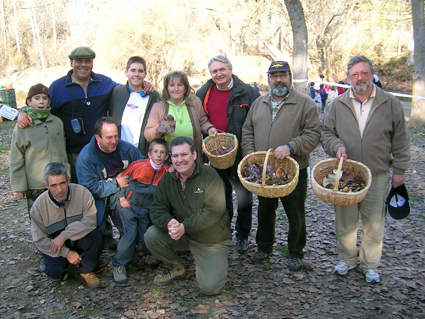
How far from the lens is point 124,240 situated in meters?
3.91

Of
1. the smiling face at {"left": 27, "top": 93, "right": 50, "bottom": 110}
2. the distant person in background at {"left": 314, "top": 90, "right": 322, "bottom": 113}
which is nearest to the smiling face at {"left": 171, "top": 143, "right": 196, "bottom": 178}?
the smiling face at {"left": 27, "top": 93, "right": 50, "bottom": 110}

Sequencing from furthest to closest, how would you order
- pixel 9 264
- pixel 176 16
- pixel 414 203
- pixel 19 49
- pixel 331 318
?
pixel 19 49
pixel 176 16
pixel 414 203
pixel 9 264
pixel 331 318

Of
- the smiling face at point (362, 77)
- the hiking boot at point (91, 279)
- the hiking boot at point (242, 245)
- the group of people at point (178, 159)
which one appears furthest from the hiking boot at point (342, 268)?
the hiking boot at point (91, 279)

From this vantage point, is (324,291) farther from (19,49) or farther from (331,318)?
(19,49)

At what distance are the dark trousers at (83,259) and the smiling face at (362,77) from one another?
10.5ft

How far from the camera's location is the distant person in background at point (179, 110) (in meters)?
4.07

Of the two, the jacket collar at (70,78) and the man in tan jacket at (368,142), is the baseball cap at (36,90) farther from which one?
the man in tan jacket at (368,142)

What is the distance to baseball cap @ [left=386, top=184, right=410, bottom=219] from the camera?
3.58 meters

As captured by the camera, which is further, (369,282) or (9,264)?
(9,264)

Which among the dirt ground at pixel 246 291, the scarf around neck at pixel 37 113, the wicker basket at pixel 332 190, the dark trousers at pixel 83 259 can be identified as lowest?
the dirt ground at pixel 246 291

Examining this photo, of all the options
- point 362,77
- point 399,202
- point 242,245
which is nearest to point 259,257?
point 242,245

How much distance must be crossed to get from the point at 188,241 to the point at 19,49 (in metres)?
39.6

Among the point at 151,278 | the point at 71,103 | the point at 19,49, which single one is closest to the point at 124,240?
the point at 151,278

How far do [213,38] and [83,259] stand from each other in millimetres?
26350
